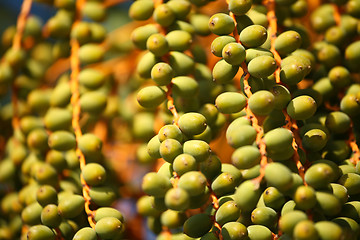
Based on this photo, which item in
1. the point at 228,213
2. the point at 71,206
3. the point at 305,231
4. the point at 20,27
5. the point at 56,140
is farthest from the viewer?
the point at 20,27

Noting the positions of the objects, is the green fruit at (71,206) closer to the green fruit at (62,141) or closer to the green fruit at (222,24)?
the green fruit at (62,141)

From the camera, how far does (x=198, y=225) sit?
0.66 m

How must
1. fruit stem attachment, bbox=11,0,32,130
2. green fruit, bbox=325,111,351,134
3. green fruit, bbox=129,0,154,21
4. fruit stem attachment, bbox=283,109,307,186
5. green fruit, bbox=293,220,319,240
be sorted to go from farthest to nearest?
fruit stem attachment, bbox=11,0,32,130, green fruit, bbox=129,0,154,21, green fruit, bbox=325,111,351,134, fruit stem attachment, bbox=283,109,307,186, green fruit, bbox=293,220,319,240

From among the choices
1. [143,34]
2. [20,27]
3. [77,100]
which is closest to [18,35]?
[20,27]

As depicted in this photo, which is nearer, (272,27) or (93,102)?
(272,27)

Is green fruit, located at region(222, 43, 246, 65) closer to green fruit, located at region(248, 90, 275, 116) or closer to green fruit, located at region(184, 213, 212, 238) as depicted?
green fruit, located at region(248, 90, 275, 116)

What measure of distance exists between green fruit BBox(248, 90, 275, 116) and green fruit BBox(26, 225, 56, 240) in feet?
1.30

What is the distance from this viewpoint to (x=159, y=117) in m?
0.99

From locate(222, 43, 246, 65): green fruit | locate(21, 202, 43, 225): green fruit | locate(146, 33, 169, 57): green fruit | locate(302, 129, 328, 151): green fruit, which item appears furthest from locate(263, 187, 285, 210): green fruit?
locate(21, 202, 43, 225): green fruit

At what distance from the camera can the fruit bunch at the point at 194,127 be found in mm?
634

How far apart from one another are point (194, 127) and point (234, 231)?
0.57 feet

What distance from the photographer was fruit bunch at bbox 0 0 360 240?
0.63 metres

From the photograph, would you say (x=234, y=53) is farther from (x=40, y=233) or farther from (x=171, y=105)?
(x=40, y=233)

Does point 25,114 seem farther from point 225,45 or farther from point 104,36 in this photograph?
point 225,45
